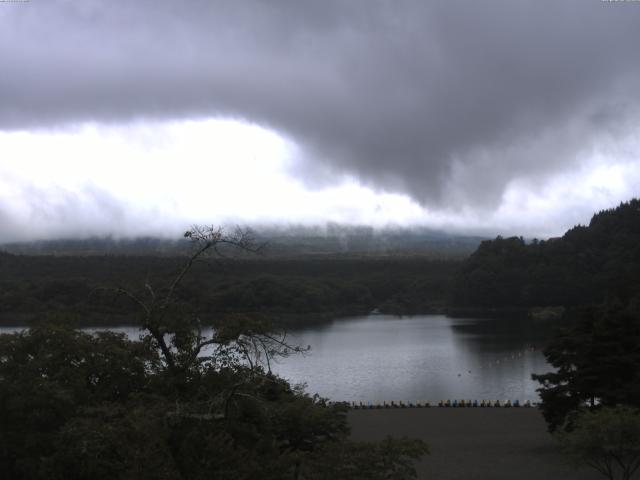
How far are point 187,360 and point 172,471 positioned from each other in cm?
274

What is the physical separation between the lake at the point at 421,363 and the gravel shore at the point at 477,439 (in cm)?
426

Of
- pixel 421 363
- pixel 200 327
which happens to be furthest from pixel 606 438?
pixel 421 363

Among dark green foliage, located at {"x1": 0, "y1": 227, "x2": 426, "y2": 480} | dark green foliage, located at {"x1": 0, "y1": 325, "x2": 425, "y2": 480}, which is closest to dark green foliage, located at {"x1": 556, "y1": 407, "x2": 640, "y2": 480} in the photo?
dark green foliage, located at {"x1": 0, "y1": 227, "x2": 426, "y2": 480}

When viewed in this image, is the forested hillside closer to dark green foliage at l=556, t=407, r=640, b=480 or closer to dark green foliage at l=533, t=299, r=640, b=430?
dark green foliage at l=533, t=299, r=640, b=430

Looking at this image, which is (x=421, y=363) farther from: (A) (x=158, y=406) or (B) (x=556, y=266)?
(B) (x=556, y=266)

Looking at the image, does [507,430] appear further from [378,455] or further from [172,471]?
[172,471]

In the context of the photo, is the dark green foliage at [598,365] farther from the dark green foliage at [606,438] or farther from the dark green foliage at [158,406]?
the dark green foliage at [158,406]

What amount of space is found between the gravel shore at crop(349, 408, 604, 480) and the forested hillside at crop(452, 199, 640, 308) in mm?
68762

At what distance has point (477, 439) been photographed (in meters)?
24.2

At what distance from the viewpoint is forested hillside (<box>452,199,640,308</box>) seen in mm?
97312

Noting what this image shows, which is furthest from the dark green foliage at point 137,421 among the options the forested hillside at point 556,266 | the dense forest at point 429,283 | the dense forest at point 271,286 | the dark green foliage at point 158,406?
the forested hillside at point 556,266

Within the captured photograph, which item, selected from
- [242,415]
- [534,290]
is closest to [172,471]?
Answer: [242,415]

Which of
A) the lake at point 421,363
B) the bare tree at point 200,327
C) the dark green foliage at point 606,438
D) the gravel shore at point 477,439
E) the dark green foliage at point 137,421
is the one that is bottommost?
the lake at point 421,363

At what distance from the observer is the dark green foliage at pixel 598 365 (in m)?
21.4
